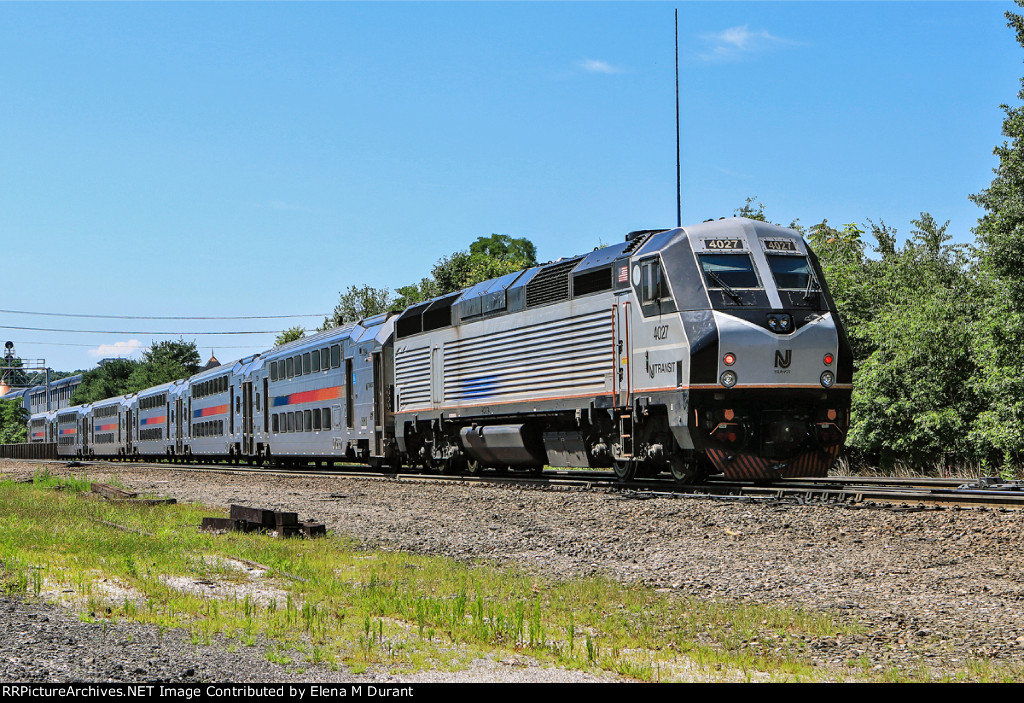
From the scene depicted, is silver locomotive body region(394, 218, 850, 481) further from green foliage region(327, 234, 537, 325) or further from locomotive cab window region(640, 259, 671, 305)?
green foliage region(327, 234, 537, 325)

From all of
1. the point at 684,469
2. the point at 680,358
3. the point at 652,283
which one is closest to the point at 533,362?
the point at 652,283

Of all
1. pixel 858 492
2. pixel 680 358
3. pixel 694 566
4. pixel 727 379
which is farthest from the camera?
pixel 680 358

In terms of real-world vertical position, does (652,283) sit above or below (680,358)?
above

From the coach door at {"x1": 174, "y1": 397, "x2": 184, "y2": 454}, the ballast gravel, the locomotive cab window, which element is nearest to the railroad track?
the ballast gravel

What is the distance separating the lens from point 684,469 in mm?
16984

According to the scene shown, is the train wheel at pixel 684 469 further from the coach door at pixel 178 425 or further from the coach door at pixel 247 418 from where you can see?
the coach door at pixel 178 425

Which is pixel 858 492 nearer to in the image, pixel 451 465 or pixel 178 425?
pixel 451 465

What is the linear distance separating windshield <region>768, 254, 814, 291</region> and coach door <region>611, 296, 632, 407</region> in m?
2.58

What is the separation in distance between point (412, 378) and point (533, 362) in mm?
6435

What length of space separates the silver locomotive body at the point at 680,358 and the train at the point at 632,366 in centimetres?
3

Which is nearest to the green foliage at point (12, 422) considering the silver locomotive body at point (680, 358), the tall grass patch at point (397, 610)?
the silver locomotive body at point (680, 358)

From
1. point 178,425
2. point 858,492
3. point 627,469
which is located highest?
point 178,425

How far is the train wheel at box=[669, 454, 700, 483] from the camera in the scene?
16844 mm
